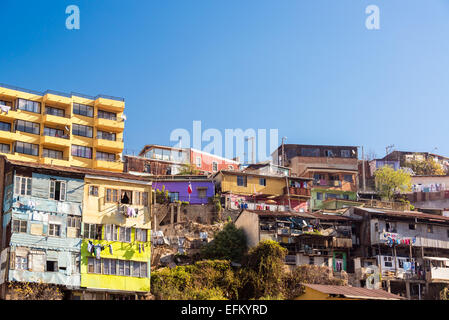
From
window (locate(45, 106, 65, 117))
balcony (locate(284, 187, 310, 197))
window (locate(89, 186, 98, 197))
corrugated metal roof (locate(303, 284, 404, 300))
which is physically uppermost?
window (locate(45, 106, 65, 117))

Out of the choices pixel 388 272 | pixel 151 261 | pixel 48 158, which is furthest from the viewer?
pixel 48 158

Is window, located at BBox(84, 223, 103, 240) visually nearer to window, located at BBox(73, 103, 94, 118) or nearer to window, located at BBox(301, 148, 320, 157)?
window, located at BBox(73, 103, 94, 118)

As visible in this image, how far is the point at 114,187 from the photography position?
183 ft

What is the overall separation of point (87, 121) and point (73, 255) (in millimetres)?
32347

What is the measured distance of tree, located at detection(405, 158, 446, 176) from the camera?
101025mm

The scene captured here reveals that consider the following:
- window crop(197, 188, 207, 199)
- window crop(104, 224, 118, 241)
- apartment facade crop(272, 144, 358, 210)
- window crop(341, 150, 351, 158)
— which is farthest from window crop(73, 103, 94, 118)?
window crop(341, 150, 351, 158)

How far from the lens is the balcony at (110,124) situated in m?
81.8

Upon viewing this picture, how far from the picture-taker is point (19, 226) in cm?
5016

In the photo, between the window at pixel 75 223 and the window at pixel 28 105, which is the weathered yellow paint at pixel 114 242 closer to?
the window at pixel 75 223

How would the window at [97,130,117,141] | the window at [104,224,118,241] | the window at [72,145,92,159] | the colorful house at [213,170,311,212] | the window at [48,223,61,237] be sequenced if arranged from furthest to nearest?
the window at [97,130,117,141] → the window at [72,145,92,159] → the colorful house at [213,170,311,212] → the window at [104,224,118,241] → the window at [48,223,61,237]

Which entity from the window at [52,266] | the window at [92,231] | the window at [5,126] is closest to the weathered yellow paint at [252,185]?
the window at [5,126]

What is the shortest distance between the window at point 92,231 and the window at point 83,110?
99.4ft
